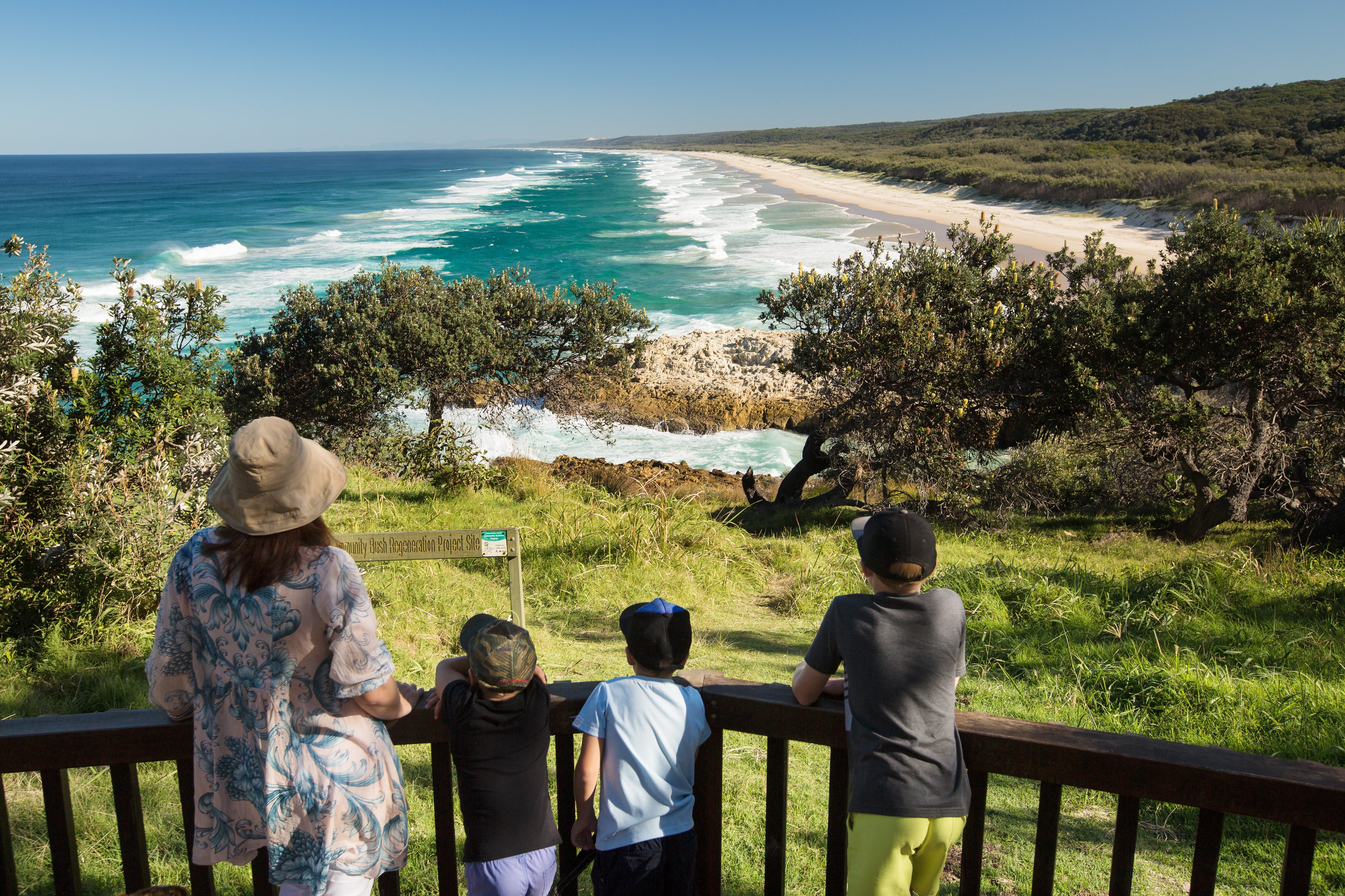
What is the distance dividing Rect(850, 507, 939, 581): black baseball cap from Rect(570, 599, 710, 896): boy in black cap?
19.0 inches

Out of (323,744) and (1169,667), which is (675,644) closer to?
(323,744)

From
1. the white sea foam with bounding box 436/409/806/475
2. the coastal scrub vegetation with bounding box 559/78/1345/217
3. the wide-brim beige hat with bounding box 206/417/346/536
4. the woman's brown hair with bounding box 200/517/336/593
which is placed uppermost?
the coastal scrub vegetation with bounding box 559/78/1345/217

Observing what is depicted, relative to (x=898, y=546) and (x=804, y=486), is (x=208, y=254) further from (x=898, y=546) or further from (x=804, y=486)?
(x=898, y=546)

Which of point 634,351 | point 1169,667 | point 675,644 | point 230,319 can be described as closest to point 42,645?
point 675,644

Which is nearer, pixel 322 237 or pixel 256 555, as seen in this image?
pixel 256 555

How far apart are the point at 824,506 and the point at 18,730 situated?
394 inches

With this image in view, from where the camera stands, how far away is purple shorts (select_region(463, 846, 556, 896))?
199cm

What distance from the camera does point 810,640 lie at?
6238mm

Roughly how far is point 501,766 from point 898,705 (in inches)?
36.8

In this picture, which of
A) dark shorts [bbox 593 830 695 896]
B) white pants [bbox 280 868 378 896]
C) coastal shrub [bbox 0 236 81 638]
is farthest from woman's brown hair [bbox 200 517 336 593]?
coastal shrub [bbox 0 236 81 638]

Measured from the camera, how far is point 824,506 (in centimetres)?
1126

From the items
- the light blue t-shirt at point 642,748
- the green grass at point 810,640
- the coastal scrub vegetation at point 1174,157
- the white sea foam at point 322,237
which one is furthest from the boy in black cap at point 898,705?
the white sea foam at point 322,237

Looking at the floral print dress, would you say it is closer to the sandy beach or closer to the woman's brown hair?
the woman's brown hair

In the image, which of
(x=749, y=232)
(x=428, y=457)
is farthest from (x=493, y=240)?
(x=428, y=457)
